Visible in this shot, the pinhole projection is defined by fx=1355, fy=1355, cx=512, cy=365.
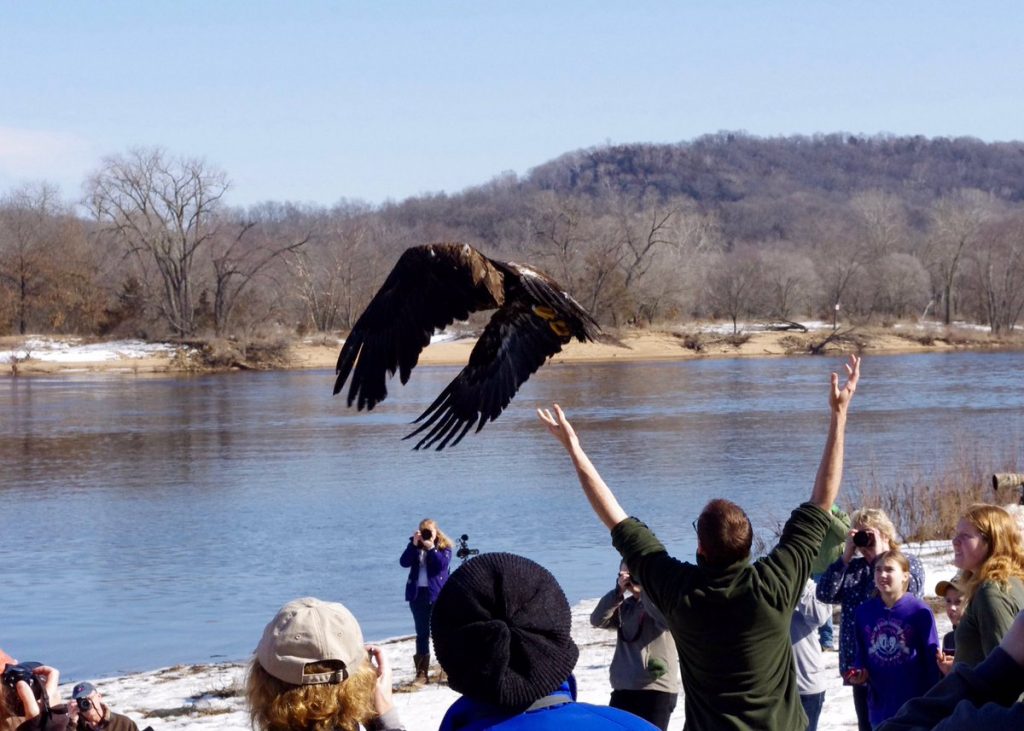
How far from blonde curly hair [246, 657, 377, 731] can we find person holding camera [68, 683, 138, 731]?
3.76 ft

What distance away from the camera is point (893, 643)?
16.0 ft

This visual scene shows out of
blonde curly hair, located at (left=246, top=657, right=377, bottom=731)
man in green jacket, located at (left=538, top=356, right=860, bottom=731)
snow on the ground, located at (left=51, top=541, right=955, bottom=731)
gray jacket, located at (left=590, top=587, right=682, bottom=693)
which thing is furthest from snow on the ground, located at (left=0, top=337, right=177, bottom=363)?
blonde curly hair, located at (left=246, top=657, right=377, bottom=731)

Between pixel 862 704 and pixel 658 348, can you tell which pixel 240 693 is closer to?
pixel 862 704

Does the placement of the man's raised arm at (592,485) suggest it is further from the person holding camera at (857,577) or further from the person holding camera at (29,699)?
the person holding camera at (857,577)

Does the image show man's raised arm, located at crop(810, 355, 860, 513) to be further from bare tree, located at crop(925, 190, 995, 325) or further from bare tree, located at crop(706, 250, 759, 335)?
bare tree, located at crop(925, 190, 995, 325)

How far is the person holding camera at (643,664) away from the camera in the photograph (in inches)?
217

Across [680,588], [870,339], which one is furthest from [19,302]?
[680,588]

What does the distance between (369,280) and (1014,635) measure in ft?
196

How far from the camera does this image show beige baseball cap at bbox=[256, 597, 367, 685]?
2459 millimetres

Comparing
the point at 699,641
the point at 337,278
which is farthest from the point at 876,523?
the point at 337,278

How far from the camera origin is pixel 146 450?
26.8 metres

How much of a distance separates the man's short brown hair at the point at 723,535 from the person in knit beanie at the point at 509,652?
46.9 inches

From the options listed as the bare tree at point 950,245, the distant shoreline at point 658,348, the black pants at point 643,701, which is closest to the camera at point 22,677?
the black pants at point 643,701

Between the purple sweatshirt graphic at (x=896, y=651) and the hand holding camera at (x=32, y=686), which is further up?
the hand holding camera at (x=32, y=686)
